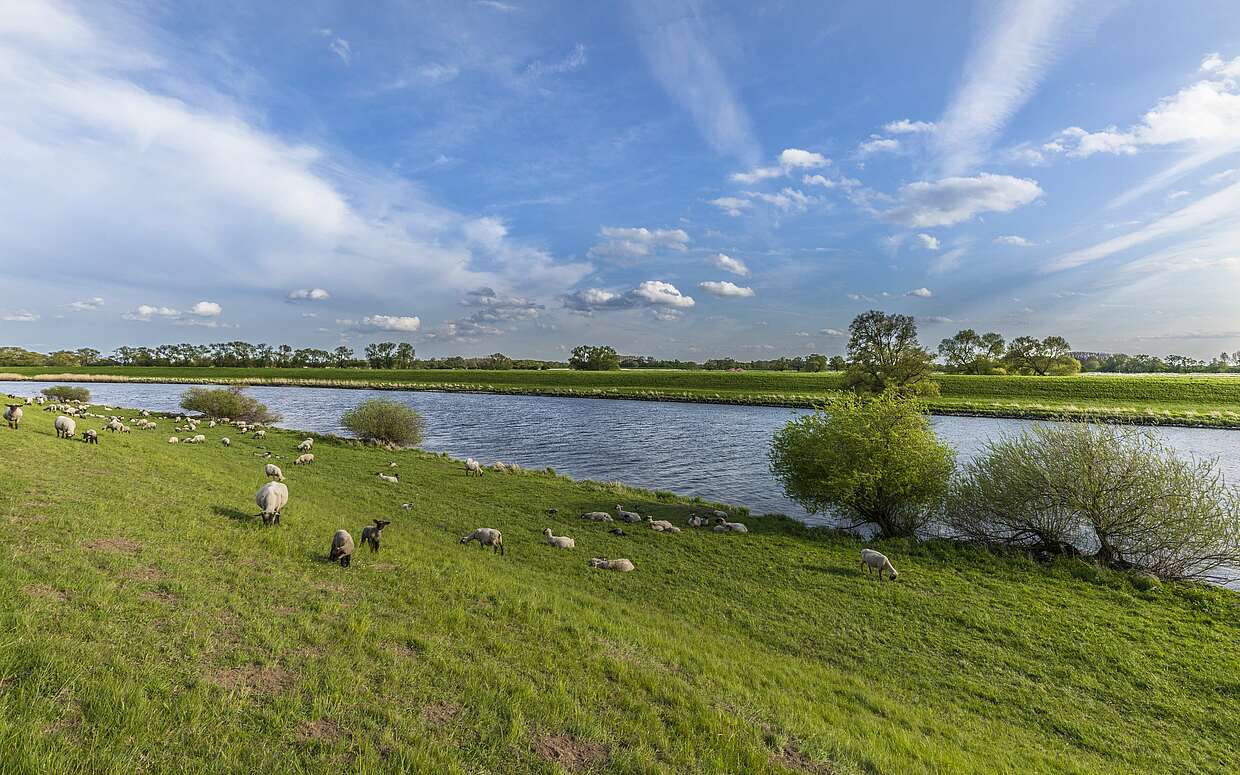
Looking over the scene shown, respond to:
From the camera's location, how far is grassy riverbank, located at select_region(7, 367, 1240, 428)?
73.2 metres

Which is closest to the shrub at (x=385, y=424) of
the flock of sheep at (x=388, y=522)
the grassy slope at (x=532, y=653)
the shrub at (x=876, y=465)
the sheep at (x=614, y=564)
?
the flock of sheep at (x=388, y=522)

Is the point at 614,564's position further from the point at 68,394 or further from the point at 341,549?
the point at 68,394

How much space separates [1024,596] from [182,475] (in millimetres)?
30674

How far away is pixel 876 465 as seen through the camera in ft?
78.7

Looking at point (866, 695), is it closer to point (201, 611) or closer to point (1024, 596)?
point (1024, 596)

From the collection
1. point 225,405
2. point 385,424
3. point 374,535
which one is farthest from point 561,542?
point 225,405

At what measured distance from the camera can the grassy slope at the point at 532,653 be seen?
5.79m

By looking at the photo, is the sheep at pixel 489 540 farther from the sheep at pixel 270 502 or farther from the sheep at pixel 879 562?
the sheep at pixel 879 562

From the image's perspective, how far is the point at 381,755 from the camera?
565cm

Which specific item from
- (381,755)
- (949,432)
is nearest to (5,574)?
(381,755)

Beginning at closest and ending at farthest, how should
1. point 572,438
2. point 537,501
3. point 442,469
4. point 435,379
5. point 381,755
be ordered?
point 381,755, point 537,501, point 442,469, point 572,438, point 435,379

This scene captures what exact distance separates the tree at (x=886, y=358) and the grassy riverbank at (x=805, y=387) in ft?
14.7

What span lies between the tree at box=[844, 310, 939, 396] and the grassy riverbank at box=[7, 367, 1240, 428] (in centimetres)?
448

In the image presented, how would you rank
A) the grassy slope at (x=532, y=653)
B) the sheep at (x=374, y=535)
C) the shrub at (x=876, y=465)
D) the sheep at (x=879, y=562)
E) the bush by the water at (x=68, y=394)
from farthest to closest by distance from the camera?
the bush by the water at (x=68, y=394) → the shrub at (x=876, y=465) → the sheep at (x=879, y=562) → the sheep at (x=374, y=535) → the grassy slope at (x=532, y=653)
